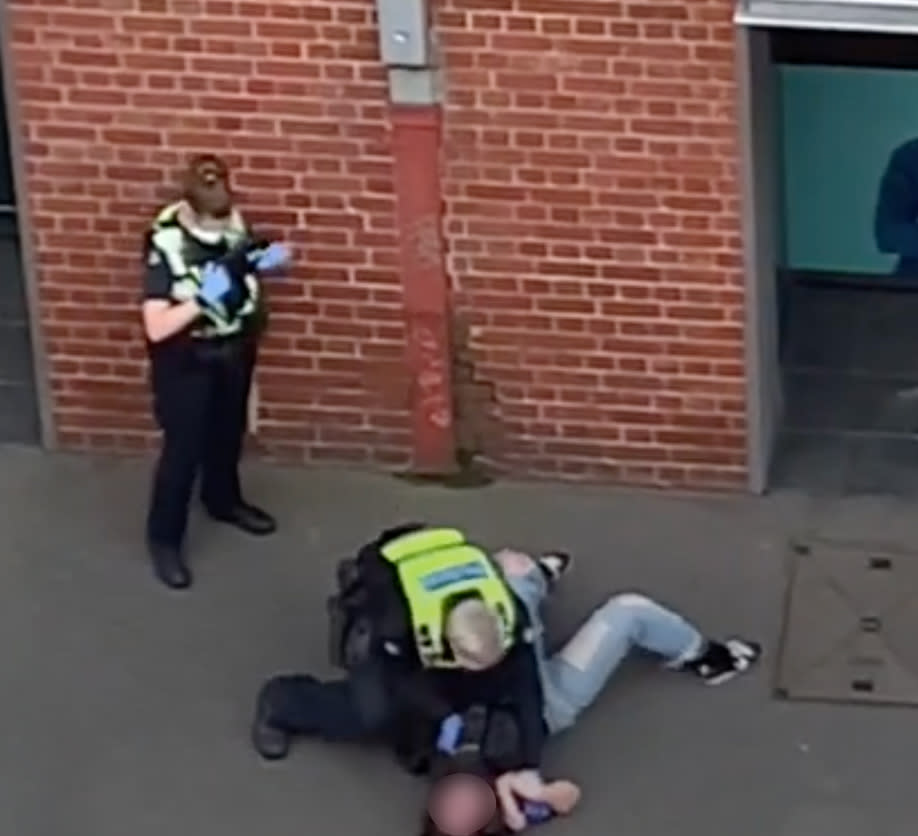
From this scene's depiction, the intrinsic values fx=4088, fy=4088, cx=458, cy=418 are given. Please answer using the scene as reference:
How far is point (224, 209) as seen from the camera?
1274cm

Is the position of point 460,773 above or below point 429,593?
below

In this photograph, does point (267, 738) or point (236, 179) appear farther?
point (236, 179)

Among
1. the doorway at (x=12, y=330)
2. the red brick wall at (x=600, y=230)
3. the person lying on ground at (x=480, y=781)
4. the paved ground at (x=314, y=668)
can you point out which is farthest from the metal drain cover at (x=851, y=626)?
the doorway at (x=12, y=330)

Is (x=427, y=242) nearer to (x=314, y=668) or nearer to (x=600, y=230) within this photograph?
(x=600, y=230)

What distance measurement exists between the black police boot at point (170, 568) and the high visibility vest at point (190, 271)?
92 centimetres

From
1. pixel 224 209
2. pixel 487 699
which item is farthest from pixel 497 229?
pixel 487 699

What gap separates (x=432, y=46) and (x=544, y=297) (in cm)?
98

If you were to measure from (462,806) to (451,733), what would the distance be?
0.76ft

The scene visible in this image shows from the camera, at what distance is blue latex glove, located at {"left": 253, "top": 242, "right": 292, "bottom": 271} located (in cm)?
1284

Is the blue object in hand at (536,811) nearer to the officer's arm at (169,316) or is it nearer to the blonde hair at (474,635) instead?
Result: the blonde hair at (474,635)

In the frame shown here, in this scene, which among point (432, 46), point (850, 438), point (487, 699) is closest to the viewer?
point (487, 699)

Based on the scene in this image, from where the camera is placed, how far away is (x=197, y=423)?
1307 centimetres

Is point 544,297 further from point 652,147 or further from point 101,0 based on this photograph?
point 101,0

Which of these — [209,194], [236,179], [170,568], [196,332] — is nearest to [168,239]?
[209,194]
